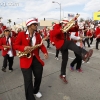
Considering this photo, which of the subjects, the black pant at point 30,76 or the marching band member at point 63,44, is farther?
the marching band member at point 63,44

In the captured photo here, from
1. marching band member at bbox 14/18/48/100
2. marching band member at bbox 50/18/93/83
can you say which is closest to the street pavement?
marching band member at bbox 50/18/93/83

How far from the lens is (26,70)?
3412 millimetres

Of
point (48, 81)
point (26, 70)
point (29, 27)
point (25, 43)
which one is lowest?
point (48, 81)

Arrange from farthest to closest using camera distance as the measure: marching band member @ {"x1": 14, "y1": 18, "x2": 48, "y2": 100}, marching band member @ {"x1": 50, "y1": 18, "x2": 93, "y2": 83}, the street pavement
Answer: marching band member @ {"x1": 50, "y1": 18, "x2": 93, "y2": 83}
the street pavement
marching band member @ {"x1": 14, "y1": 18, "x2": 48, "y2": 100}

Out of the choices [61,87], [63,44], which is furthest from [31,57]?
[61,87]

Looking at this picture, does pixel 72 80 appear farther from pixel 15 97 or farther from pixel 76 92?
pixel 15 97

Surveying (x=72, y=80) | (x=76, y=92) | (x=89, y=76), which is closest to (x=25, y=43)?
(x=76, y=92)

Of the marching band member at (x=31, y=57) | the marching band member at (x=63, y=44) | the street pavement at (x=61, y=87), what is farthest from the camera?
the marching band member at (x=63, y=44)

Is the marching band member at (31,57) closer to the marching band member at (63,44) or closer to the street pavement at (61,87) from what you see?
the street pavement at (61,87)

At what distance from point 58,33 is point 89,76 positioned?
191 centimetres

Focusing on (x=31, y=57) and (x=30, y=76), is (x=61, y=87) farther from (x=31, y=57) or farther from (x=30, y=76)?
(x=31, y=57)

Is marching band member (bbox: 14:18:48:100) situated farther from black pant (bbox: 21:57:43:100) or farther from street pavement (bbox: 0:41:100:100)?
street pavement (bbox: 0:41:100:100)

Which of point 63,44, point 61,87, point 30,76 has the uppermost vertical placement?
point 63,44

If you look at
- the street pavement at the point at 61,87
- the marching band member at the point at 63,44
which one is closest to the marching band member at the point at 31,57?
the street pavement at the point at 61,87
